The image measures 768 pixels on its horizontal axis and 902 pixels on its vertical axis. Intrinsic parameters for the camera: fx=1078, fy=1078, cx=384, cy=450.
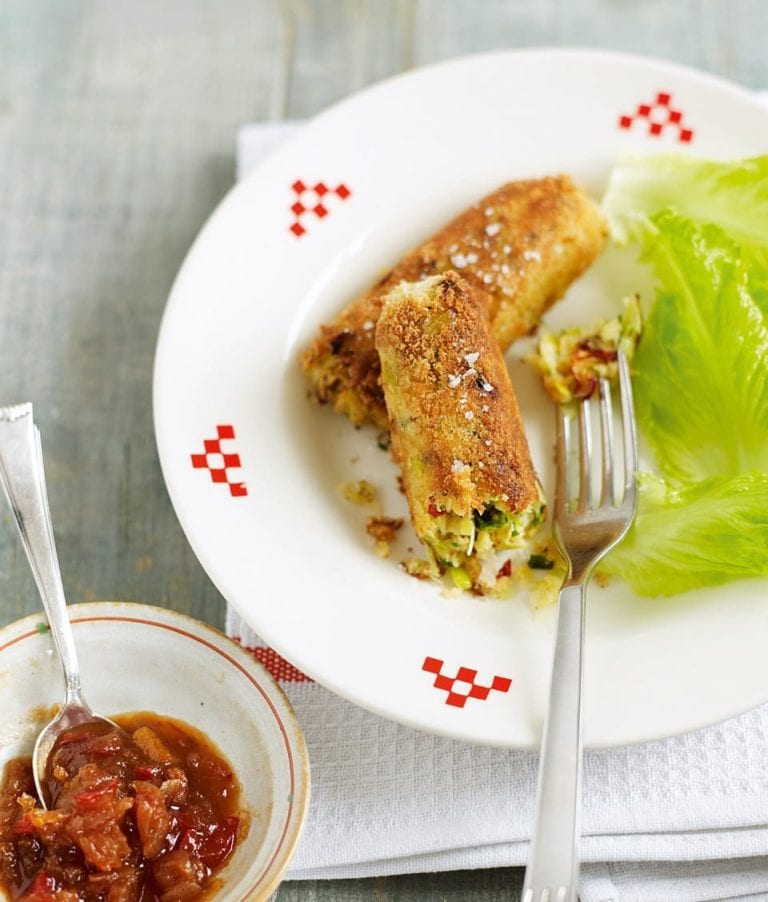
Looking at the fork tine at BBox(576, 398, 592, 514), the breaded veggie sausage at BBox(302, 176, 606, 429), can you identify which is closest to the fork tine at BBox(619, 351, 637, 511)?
the fork tine at BBox(576, 398, 592, 514)

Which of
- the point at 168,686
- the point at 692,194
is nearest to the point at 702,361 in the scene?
the point at 692,194

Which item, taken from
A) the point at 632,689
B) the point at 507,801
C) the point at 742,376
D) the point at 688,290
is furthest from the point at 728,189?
the point at 507,801

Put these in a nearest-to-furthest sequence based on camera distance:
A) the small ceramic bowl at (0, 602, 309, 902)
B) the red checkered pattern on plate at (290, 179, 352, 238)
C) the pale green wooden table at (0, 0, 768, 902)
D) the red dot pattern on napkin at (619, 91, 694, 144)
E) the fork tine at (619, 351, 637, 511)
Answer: the small ceramic bowl at (0, 602, 309, 902), the fork tine at (619, 351, 637, 511), the pale green wooden table at (0, 0, 768, 902), the red checkered pattern on plate at (290, 179, 352, 238), the red dot pattern on napkin at (619, 91, 694, 144)

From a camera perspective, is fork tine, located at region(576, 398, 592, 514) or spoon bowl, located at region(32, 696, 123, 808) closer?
spoon bowl, located at region(32, 696, 123, 808)

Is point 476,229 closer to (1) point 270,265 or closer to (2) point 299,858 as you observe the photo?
(1) point 270,265

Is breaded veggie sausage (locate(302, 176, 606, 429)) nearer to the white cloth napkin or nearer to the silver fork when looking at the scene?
the silver fork

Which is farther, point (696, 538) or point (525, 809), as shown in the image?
point (696, 538)

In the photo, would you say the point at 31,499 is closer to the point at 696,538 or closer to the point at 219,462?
the point at 219,462
